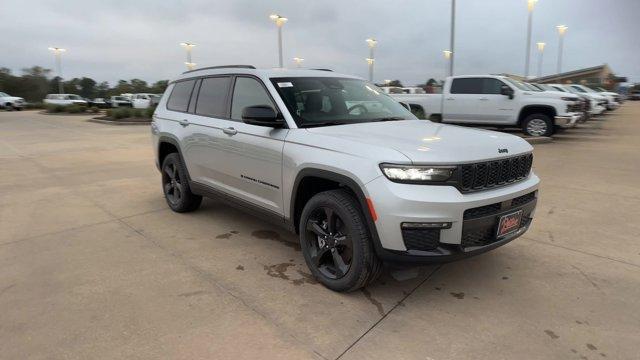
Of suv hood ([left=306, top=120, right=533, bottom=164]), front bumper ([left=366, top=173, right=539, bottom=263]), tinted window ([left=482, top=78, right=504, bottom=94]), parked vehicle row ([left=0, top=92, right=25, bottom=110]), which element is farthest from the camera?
parked vehicle row ([left=0, top=92, right=25, bottom=110])

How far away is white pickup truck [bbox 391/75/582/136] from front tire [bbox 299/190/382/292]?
10.7 metres

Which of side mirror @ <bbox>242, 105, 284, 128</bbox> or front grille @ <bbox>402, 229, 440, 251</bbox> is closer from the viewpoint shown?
front grille @ <bbox>402, 229, 440, 251</bbox>

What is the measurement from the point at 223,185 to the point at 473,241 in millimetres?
2607

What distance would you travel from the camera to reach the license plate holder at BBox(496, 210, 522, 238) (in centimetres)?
323

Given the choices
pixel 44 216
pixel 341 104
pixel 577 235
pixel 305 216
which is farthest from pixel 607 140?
pixel 44 216

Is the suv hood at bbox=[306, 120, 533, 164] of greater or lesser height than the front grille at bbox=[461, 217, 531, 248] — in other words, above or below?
above

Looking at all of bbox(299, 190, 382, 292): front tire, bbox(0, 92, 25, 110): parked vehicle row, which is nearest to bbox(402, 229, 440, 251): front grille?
bbox(299, 190, 382, 292): front tire

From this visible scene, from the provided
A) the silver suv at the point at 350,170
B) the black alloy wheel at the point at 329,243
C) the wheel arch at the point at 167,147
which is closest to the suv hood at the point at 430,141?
the silver suv at the point at 350,170

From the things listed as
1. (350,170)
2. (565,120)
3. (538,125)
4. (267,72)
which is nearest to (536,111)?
(538,125)

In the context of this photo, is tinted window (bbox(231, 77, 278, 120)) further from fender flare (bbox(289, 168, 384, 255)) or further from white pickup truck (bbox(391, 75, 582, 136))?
white pickup truck (bbox(391, 75, 582, 136))

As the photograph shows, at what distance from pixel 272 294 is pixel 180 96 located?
3144mm

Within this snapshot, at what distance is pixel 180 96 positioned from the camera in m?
5.59

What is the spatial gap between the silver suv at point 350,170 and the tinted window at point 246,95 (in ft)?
0.04

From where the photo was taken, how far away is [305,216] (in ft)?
11.8
